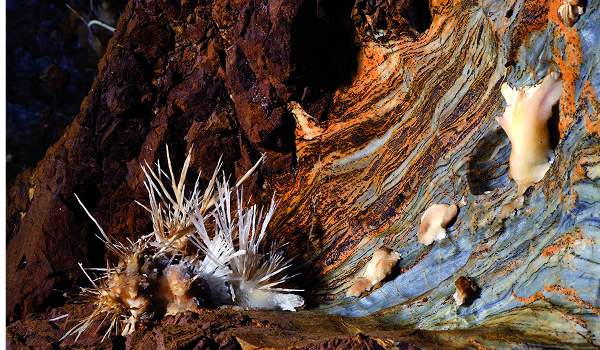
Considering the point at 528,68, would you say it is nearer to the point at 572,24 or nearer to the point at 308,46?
the point at 572,24

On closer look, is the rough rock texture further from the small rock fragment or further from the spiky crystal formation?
the spiky crystal formation

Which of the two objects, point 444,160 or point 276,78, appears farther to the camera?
point 276,78

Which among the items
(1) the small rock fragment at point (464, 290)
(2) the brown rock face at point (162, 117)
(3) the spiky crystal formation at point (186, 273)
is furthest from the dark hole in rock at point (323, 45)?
(1) the small rock fragment at point (464, 290)

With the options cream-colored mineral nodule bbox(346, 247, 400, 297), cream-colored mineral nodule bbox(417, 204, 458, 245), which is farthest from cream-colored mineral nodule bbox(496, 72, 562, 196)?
cream-colored mineral nodule bbox(346, 247, 400, 297)

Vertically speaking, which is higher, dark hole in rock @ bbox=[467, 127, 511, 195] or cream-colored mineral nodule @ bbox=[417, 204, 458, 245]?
dark hole in rock @ bbox=[467, 127, 511, 195]

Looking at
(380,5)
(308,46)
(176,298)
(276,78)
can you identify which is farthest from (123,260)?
(380,5)

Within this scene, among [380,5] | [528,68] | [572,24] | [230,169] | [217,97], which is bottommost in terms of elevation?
[230,169]

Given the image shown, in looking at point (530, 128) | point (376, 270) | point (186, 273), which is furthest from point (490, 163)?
point (186, 273)
